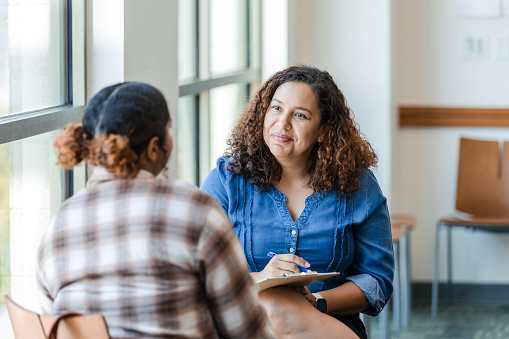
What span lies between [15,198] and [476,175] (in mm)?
3663

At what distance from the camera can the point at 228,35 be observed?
3.80 metres

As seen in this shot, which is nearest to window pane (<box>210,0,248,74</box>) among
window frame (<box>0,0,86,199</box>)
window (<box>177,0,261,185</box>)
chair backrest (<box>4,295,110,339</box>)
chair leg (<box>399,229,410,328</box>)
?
window (<box>177,0,261,185</box>)

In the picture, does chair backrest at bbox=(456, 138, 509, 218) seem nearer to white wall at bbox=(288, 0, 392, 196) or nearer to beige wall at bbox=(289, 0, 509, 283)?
beige wall at bbox=(289, 0, 509, 283)

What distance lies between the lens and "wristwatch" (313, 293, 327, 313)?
187cm

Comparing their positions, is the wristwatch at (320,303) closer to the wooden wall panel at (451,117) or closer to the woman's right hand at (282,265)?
the woman's right hand at (282,265)

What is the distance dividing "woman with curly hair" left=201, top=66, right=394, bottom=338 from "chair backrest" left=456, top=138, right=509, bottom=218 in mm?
2843

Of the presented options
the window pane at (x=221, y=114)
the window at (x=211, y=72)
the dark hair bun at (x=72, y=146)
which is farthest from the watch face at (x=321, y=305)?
the window pane at (x=221, y=114)

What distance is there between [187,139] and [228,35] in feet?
2.75

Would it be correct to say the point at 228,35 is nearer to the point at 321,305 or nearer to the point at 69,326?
the point at 321,305

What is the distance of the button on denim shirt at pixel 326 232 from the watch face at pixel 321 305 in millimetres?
96

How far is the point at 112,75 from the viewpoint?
192 cm

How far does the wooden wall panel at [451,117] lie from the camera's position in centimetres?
487

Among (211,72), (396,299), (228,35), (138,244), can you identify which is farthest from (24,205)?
(396,299)

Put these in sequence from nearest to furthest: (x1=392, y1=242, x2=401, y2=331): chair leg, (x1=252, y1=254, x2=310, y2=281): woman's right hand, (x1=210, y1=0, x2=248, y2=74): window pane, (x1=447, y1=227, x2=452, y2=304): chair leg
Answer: (x1=252, y1=254, x2=310, y2=281): woman's right hand
(x1=210, y1=0, x2=248, y2=74): window pane
(x1=392, y1=242, x2=401, y2=331): chair leg
(x1=447, y1=227, x2=452, y2=304): chair leg
